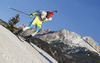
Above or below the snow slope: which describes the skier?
above

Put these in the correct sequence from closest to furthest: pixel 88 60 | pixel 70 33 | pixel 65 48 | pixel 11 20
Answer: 1. pixel 11 20
2. pixel 88 60
3. pixel 65 48
4. pixel 70 33

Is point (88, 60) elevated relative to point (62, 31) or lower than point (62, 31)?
lower

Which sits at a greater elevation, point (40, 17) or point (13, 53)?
point (40, 17)

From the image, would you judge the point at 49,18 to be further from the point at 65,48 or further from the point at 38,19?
the point at 65,48

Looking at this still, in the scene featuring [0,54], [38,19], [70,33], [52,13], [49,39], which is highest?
[70,33]

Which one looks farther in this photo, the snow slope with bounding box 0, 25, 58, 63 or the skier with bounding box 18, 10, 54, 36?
the skier with bounding box 18, 10, 54, 36

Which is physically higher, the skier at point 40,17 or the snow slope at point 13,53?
the skier at point 40,17

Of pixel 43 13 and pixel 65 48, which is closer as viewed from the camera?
pixel 43 13

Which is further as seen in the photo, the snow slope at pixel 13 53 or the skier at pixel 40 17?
the skier at pixel 40 17

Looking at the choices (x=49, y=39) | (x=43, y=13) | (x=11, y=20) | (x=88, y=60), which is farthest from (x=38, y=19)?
(x=49, y=39)

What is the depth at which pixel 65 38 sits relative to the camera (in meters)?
125

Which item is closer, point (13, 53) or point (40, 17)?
point (13, 53)

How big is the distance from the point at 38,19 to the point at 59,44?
10451 cm

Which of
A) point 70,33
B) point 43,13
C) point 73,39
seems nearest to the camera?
point 43,13
